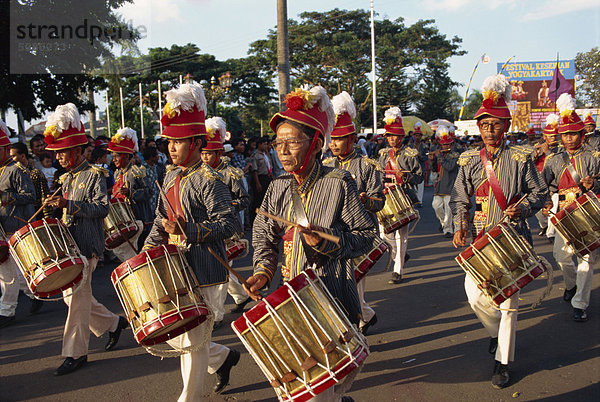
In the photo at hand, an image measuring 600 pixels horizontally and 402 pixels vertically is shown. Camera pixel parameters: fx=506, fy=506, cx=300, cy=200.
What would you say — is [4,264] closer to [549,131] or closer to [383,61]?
[549,131]

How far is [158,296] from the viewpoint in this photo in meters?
3.59

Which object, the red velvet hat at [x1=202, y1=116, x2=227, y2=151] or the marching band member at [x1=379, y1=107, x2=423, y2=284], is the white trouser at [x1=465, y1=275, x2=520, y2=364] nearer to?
the marching band member at [x1=379, y1=107, x2=423, y2=284]

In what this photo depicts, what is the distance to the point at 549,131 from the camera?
400 inches

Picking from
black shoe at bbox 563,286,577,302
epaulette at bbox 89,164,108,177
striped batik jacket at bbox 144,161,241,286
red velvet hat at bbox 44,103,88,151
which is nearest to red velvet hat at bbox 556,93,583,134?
black shoe at bbox 563,286,577,302

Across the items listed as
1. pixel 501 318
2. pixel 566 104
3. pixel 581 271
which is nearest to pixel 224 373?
pixel 501 318

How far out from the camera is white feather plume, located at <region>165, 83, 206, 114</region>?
4238 mm

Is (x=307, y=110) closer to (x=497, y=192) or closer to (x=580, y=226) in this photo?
(x=497, y=192)

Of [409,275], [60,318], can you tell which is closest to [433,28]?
[409,275]

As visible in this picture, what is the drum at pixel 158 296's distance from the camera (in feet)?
11.7

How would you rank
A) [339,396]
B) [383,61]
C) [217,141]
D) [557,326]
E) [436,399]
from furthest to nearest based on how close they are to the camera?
[383,61] < [217,141] < [557,326] < [436,399] < [339,396]

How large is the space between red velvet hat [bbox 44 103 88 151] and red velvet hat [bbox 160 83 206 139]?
1611mm

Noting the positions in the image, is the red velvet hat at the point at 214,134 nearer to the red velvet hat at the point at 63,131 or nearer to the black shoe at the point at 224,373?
the red velvet hat at the point at 63,131

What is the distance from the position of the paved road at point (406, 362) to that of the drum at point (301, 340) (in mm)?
1785

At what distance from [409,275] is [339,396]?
558cm
